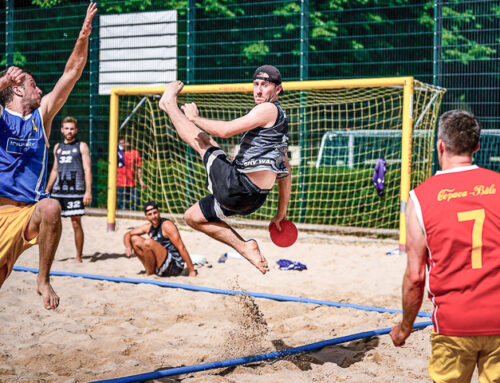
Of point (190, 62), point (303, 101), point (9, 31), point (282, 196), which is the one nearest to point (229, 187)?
point (282, 196)

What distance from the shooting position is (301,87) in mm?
9570

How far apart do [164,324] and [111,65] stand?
854 centimetres

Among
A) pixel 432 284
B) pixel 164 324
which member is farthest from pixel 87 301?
pixel 432 284

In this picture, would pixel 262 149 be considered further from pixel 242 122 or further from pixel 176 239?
pixel 176 239

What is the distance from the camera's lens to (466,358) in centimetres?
267

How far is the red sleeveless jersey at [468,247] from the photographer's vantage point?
8.57ft

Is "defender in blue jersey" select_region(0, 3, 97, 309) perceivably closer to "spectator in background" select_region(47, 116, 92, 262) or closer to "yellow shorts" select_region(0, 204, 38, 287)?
"yellow shorts" select_region(0, 204, 38, 287)

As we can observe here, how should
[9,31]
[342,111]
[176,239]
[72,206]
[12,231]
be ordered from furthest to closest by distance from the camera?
[9,31] < [342,111] < [72,206] < [176,239] < [12,231]

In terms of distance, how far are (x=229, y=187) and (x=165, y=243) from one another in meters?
3.45

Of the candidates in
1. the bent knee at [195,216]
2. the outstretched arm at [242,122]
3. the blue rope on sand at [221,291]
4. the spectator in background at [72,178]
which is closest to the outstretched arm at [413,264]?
the outstretched arm at [242,122]

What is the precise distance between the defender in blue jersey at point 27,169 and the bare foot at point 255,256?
4.27ft

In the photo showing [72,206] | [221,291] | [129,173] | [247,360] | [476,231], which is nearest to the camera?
[476,231]

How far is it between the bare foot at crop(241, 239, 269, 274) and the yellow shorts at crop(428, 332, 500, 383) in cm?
186

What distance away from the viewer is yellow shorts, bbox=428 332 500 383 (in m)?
2.64
